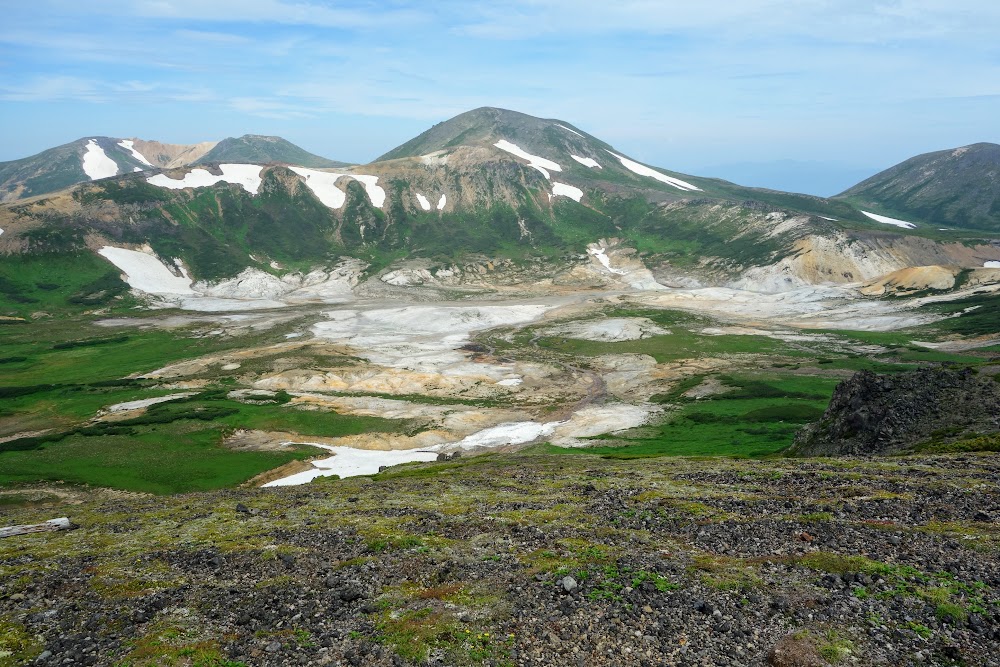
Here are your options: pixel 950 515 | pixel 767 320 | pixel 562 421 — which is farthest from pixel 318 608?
pixel 767 320

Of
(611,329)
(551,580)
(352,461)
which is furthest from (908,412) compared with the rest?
(611,329)

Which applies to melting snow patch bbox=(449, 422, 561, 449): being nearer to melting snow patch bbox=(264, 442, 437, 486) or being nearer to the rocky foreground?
melting snow patch bbox=(264, 442, 437, 486)

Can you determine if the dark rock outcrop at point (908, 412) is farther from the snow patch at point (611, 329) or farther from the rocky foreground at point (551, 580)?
the snow patch at point (611, 329)

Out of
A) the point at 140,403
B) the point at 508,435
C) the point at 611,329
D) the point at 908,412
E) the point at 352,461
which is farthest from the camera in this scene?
the point at 611,329

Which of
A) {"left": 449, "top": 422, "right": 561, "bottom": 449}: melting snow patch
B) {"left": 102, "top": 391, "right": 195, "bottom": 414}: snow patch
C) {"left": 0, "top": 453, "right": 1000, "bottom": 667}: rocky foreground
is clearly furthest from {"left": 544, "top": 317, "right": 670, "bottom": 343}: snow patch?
{"left": 0, "top": 453, "right": 1000, "bottom": 667}: rocky foreground

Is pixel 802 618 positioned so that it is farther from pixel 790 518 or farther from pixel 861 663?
pixel 790 518

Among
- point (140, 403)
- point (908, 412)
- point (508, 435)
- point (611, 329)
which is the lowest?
point (508, 435)

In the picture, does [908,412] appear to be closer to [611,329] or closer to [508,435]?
[508,435]
